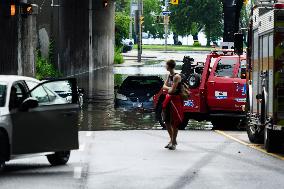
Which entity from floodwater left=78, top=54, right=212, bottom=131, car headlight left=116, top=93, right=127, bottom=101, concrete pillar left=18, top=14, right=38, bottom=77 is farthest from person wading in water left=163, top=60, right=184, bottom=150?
concrete pillar left=18, top=14, right=38, bottom=77

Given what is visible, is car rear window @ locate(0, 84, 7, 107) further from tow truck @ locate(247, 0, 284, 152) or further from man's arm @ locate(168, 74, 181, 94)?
tow truck @ locate(247, 0, 284, 152)

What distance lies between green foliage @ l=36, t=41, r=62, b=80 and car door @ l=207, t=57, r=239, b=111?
2388 centimetres

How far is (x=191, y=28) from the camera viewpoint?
140 m

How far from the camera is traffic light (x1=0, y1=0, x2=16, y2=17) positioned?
3600cm

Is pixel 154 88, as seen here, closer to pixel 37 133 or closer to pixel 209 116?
pixel 209 116

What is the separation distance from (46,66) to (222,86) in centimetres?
2863

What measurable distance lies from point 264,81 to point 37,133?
588 centimetres

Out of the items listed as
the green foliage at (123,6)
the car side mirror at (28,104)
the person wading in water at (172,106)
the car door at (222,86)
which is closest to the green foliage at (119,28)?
the car door at (222,86)

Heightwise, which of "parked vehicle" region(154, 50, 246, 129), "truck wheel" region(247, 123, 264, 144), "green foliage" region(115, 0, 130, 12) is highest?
"green foliage" region(115, 0, 130, 12)

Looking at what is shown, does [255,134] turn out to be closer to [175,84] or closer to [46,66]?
[175,84]

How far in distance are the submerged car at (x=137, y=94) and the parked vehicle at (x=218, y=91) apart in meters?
6.28

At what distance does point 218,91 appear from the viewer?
25.1 m

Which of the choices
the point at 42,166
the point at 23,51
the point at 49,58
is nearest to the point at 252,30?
the point at 42,166

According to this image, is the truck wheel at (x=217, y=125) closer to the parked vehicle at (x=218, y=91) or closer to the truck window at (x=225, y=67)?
the parked vehicle at (x=218, y=91)
